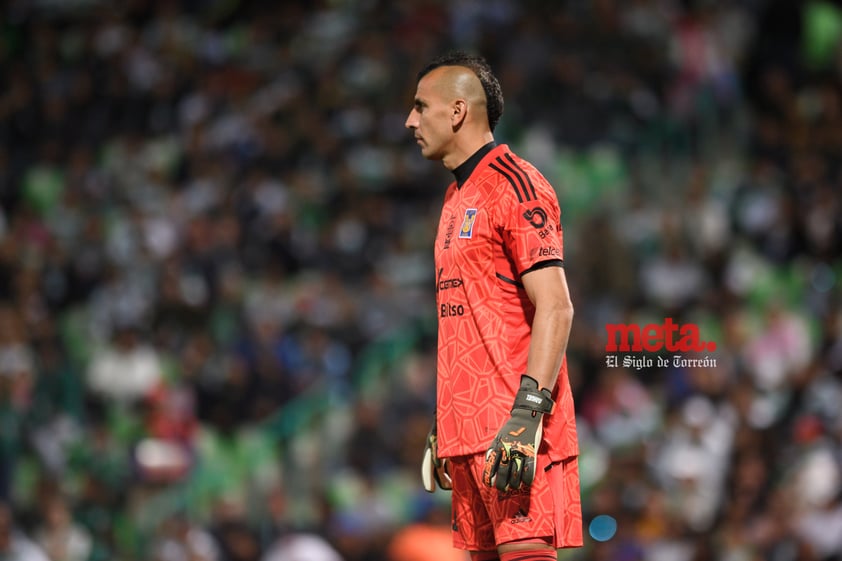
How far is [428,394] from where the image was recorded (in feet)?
36.5

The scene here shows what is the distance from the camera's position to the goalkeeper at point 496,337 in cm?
436

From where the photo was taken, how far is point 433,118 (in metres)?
4.78

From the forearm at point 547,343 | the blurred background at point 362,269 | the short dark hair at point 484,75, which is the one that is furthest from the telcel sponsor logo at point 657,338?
the forearm at point 547,343

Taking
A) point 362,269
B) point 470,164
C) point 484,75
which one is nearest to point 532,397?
point 470,164

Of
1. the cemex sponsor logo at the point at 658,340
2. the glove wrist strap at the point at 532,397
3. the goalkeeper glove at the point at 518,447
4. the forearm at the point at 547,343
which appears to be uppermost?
the forearm at the point at 547,343

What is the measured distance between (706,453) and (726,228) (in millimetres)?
3028

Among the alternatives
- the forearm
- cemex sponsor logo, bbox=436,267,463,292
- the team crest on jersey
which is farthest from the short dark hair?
the forearm

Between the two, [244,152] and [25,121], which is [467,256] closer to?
[244,152]

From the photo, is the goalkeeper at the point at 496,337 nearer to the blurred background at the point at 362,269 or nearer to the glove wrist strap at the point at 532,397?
the glove wrist strap at the point at 532,397

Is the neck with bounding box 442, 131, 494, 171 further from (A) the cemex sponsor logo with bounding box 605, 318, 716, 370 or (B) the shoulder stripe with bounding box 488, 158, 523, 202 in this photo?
(A) the cemex sponsor logo with bounding box 605, 318, 716, 370

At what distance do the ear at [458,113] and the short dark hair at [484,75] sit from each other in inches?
3.9

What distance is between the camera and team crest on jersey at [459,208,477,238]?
182 inches

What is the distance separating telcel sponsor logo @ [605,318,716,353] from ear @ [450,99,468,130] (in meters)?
4.70

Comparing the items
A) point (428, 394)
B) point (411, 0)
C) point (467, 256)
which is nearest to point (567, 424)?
point (467, 256)
